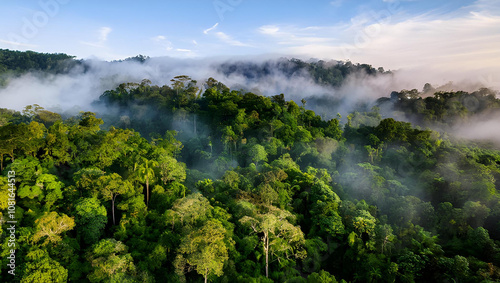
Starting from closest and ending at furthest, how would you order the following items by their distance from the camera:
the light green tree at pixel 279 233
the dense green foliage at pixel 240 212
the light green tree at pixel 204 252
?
the light green tree at pixel 204 252 < the dense green foliage at pixel 240 212 < the light green tree at pixel 279 233

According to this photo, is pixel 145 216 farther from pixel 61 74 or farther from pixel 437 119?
pixel 61 74

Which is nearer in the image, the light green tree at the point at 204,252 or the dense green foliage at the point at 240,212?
the light green tree at the point at 204,252

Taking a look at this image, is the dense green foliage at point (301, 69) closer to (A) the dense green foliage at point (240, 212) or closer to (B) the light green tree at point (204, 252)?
(A) the dense green foliage at point (240, 212)

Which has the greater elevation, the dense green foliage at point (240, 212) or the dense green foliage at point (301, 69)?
the dense green foliage at point (301, 69)

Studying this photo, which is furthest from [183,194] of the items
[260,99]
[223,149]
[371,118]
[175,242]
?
[371,118]

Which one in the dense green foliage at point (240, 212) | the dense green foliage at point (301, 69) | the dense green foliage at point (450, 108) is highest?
the dense green foliage at point (301, 69)

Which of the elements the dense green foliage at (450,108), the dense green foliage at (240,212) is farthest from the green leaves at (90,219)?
the dense green foliage at (450,108)

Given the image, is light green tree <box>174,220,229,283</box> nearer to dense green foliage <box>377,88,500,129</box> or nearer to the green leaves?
the green leaves

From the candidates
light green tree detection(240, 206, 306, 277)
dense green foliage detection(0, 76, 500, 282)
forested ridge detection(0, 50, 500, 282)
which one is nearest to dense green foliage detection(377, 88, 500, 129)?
forested ridge detection(0, 50, 500, 282)
